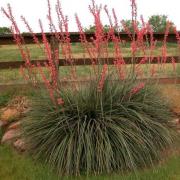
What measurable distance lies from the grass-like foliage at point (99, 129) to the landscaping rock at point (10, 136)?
1.08 ft

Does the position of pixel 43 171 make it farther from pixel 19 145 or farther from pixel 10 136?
pixel 10 136

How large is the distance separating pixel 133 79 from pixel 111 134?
0.92m

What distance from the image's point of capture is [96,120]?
4.20 metres

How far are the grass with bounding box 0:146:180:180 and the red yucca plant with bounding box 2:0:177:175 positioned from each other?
0.10m

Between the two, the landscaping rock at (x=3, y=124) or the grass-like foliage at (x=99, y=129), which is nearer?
the grass-like foliage at (x=99, y=129)

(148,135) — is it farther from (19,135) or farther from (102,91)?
(19,135)

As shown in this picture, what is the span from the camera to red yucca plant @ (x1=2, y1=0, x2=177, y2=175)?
13.1 feet

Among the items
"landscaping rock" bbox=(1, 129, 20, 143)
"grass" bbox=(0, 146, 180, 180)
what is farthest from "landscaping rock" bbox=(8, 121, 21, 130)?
"grass" bbox=(0, 146, 180, 180)

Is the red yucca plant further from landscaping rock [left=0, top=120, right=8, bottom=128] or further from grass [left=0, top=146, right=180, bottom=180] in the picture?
landscaping rock [left=0, top=120, right=8, bottom=128]

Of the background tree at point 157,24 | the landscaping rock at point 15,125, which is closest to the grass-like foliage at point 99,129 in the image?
the landscaping rock at point 15,125

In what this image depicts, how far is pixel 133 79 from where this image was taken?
185 inches

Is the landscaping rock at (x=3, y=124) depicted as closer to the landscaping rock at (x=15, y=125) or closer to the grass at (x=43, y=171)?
the landscaping rock at (x=15, y=125)

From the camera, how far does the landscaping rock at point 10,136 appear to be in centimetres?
480

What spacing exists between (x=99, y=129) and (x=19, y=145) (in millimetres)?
1153
